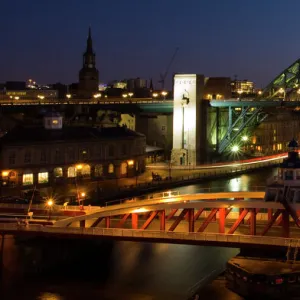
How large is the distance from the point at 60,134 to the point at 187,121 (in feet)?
48.7

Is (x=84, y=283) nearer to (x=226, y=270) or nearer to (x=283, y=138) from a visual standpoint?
(x=226, y=270)

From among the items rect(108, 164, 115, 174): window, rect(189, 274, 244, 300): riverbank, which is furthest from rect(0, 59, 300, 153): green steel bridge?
rect(189, 274, 244, 300): riverbank

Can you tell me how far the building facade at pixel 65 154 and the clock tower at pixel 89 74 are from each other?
56.0 metres

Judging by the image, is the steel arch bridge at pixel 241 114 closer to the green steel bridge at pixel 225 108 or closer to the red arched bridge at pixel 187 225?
the green steel bridge at pixel 225 108

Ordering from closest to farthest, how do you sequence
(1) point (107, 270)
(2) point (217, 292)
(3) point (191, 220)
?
(2) point (217, 292)
(3) point (191, 220)
(1) point (107, 270)

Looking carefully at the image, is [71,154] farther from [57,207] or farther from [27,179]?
[57,207]

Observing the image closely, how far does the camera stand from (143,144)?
165 ft

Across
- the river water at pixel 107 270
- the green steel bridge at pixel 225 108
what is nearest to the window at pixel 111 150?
the green steel bridge at pixel 225 108

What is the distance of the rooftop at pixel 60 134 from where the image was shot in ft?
139

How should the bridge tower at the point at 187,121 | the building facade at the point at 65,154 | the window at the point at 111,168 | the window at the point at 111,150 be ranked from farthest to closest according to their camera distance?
the bridge tower at the point at 187,121 < the window at the point at 111,150 < the window at the point at 111,168 < the building facade at the point at 65,154

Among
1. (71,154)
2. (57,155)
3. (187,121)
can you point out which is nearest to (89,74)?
(187,121)

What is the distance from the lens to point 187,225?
25.6 metres

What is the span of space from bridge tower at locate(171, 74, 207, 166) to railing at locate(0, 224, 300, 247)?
3199cm

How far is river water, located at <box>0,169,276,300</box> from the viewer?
23.2 meters
